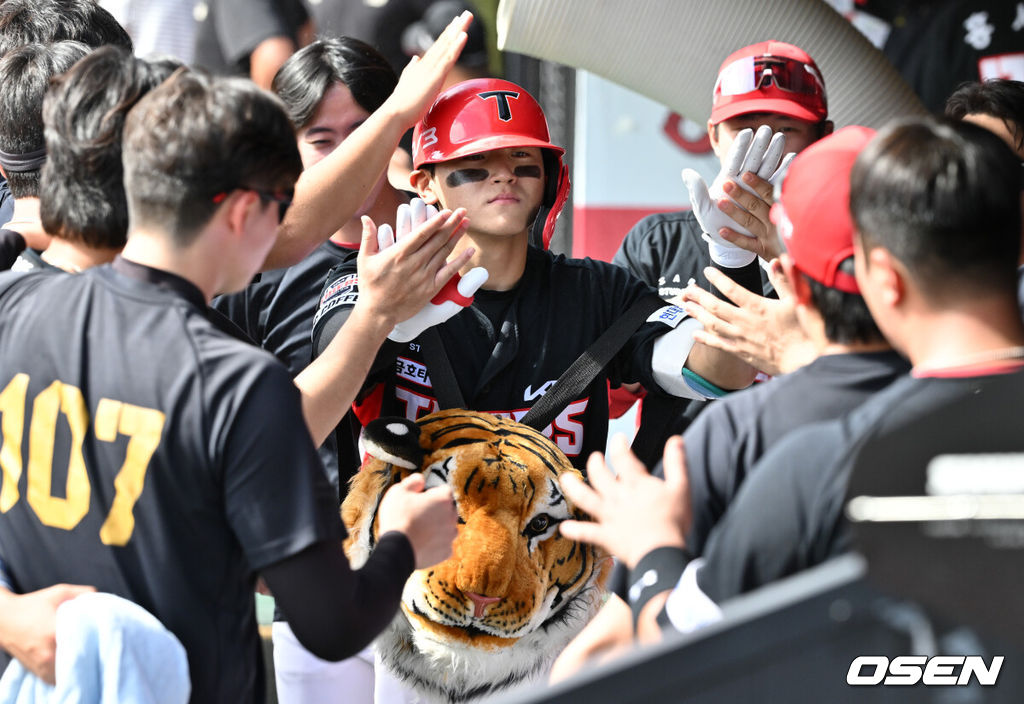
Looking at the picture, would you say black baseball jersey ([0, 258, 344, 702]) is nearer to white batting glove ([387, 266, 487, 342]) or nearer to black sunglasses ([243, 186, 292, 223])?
black sunglasses ([243, 186, 292, 223])

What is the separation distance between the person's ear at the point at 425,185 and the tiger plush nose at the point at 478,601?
89cm

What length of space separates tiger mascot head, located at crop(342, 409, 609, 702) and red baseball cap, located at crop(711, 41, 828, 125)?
108 cm

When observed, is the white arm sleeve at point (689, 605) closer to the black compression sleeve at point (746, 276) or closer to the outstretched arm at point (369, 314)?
the outstretched arm at point (369, 314)

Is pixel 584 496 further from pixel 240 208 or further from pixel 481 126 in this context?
pixel 481 126

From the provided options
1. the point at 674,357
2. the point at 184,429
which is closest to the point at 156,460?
the point at 184,429

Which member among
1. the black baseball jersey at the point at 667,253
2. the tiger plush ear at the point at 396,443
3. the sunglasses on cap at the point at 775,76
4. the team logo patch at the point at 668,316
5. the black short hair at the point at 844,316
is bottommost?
the black baseball jersey at the point at 667,253

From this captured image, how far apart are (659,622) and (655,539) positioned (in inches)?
4.1

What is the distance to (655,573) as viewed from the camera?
141 centimetres

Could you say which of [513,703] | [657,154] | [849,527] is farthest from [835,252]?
[657,154]

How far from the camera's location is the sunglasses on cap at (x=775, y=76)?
271cm

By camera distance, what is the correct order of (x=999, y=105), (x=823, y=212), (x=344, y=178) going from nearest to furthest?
(x=823, y=212) → (x=344, y=178) → (x=999, y=105)

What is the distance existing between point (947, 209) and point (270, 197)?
2.86 feet

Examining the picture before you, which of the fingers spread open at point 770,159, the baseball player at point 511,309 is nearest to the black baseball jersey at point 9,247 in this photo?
the baseball player at point 511,309

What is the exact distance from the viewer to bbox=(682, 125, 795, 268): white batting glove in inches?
83.6
